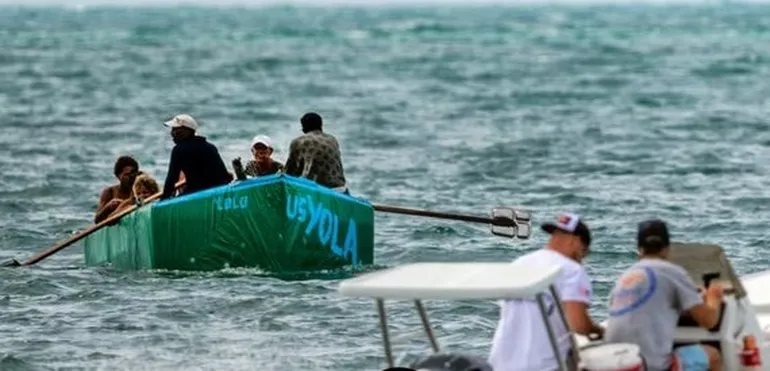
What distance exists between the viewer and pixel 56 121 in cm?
5356

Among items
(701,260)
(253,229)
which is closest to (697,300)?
(701,260)

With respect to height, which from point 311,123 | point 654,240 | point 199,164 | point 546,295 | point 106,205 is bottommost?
point 106,205

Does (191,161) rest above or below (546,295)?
above

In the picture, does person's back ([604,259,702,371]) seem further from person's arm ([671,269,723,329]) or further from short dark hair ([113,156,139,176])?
short dark hair ([113,156,139,176])

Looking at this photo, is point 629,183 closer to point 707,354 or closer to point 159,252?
point 159,252

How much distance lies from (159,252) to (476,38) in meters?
102

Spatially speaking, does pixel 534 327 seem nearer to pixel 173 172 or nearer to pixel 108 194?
pixel 173 172

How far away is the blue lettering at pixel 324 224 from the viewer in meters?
23.3

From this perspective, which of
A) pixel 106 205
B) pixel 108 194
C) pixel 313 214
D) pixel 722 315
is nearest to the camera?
pixel 722 315

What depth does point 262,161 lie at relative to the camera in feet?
78.2

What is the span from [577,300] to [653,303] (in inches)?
17.6

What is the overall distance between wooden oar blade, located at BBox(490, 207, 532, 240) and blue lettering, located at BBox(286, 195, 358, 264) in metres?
1.91

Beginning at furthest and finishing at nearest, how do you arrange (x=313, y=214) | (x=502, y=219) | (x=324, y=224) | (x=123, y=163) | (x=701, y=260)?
(x=502, y=219)
(x=123, y=163)
(x=324, y=224)
(x=313, y=214)
(x=701, y=260)

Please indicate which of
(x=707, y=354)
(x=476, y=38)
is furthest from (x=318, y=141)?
(x=476, y=38)
